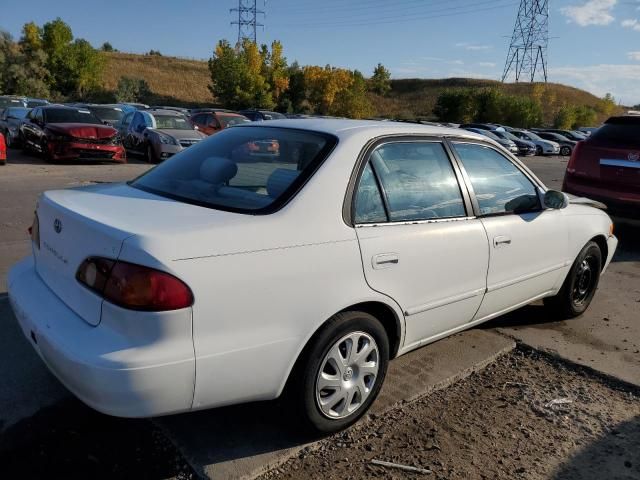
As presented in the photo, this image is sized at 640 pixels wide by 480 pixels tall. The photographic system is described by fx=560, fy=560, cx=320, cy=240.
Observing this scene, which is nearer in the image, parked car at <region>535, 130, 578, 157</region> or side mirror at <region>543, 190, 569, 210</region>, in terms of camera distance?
side mirror at <region>543, 190, 569, 210</region>

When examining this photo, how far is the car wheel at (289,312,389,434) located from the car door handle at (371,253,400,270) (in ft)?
0.85

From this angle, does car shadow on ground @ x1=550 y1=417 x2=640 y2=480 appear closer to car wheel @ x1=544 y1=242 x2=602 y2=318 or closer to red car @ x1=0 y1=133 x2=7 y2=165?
car wheel @ x1=544 y1=242 x2=602 y2=318

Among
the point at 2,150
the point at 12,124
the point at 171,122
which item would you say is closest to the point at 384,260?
the point at 2,150

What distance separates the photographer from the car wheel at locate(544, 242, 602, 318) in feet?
15.0

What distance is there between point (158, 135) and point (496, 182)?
42.3 feet

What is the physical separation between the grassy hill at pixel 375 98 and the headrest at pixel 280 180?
66.7 m

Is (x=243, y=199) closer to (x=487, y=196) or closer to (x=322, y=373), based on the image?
(x=322, y=373)

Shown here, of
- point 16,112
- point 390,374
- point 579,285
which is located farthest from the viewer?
point 16,112

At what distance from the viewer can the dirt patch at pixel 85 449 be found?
2.52 m

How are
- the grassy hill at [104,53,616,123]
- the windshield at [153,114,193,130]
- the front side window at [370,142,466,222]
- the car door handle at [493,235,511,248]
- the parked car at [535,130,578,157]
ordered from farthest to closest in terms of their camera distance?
the grassy hill at [104,53,616,123] → the parked car at [535,130,578,157] → the windshield at [153,114,193,130] → the car door handle at [493,235,511,248] → the front side window at [370,142,466,222]

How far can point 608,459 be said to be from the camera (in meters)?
2.87

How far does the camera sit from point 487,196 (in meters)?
3.66

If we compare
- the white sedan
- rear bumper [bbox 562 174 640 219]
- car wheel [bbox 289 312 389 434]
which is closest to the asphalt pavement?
car wheel [bbox 289 312 389 434]

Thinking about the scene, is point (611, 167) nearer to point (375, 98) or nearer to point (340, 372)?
point (340, 372)
